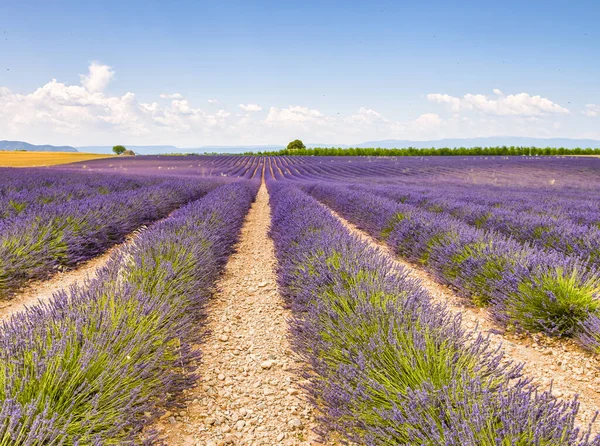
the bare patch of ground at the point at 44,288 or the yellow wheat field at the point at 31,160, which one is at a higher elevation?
the yellow wheat field at the point at 31,160

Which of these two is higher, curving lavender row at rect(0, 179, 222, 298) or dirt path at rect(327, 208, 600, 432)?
curving lavender row at rect(0, 179, 222, 298)

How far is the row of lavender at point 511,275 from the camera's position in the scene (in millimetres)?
2785

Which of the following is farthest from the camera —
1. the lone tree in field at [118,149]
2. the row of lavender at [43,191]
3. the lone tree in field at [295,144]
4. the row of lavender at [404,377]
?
the lone tree in field at [295,144]

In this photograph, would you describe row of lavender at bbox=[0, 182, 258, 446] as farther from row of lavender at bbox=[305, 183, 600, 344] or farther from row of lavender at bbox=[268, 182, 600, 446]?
row of lavender at bbox=[305, 183, 600, 344]

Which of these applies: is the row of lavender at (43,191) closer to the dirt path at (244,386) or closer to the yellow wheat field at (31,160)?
the dirt path at (244,386)

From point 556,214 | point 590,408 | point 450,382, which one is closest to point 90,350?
point 450,382

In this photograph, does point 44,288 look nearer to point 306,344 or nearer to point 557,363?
point 306,344

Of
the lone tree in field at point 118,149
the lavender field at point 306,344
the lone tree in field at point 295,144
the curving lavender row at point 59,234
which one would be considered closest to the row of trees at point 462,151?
the lone tree in field at point 295,144

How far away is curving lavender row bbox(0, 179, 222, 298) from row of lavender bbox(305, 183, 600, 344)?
15.5 ft

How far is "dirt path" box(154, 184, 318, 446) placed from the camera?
1800mm

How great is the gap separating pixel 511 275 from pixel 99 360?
3249 millimetres

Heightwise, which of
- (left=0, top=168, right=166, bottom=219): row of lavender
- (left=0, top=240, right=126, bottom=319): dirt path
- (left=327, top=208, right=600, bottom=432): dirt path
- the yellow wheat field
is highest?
the yellow wheat field

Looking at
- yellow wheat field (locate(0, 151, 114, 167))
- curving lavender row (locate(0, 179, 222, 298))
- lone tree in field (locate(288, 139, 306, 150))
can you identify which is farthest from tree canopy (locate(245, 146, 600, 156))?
curving lavender row (locate(0, 179, 222, 298))

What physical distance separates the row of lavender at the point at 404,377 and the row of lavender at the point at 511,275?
3.57 feet
